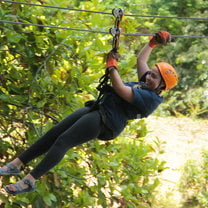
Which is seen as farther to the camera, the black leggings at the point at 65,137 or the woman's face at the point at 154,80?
the woman's face at the point at 154,80

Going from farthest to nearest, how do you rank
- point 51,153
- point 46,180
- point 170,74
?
1. point 46,180
2. point 170,74
3. point 51,153

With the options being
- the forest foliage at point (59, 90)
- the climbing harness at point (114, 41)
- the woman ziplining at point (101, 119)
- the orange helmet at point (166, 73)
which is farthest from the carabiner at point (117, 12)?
the forest foliage at point (59, 90)

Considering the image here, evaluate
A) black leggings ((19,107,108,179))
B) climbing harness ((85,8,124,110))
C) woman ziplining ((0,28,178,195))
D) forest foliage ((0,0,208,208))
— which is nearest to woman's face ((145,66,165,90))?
woman ziplining ((0,28,178,195))

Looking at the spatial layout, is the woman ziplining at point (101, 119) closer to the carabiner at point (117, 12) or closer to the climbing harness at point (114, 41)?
the climbing harness at point (114, 41)

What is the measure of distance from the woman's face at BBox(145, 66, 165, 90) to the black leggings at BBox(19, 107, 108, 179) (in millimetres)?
349

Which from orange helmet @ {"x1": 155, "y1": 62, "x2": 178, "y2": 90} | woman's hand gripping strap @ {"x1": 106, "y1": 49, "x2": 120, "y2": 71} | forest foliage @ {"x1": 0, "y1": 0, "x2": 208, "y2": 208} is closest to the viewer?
woman's hand gripping strap @ {"x1": 106, "y1": 49, "x2": 120, "y2": 71}

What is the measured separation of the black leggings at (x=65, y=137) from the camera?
2.36 m

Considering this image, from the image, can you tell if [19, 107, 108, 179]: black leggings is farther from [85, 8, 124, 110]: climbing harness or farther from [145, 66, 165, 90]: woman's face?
[145, 66, 165, 90]: woman's face

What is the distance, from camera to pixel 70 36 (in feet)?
9.72

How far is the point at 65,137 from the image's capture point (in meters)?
2.37

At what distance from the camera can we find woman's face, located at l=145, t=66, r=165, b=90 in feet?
8.27

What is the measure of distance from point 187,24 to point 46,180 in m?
6.35

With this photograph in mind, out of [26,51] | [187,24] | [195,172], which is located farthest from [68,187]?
[187,24]

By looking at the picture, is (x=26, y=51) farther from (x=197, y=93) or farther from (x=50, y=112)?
(x=197, y=93)
